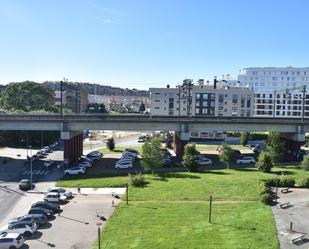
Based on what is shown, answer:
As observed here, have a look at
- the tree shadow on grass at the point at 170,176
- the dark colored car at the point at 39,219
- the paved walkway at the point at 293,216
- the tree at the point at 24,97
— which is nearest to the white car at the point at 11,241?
the dark colored car at the point at 39,219

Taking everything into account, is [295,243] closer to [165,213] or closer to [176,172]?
[165,213]

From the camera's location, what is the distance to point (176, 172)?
56344mm

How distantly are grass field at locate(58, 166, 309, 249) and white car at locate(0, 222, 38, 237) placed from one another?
599cm

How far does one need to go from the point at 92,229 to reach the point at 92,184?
17804 millimetres

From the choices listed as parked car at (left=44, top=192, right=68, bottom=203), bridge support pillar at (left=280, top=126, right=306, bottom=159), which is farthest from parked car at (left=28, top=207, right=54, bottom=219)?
bridge support pillar at (left=280, top=126, right=306, bottom=159)

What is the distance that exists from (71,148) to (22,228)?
35168 mm

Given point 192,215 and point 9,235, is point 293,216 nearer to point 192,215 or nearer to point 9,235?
point 192,215

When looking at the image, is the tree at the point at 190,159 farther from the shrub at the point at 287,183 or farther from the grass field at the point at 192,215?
the shrub at the point at 287,183

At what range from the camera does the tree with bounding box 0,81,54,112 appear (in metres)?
137

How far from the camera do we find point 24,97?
138m

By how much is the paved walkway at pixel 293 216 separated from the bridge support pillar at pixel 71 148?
3515 centimetres

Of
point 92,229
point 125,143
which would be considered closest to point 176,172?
point 92,229

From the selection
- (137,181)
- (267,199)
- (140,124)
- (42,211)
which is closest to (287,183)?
(267,199)

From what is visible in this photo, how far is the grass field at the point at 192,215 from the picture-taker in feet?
97.3
